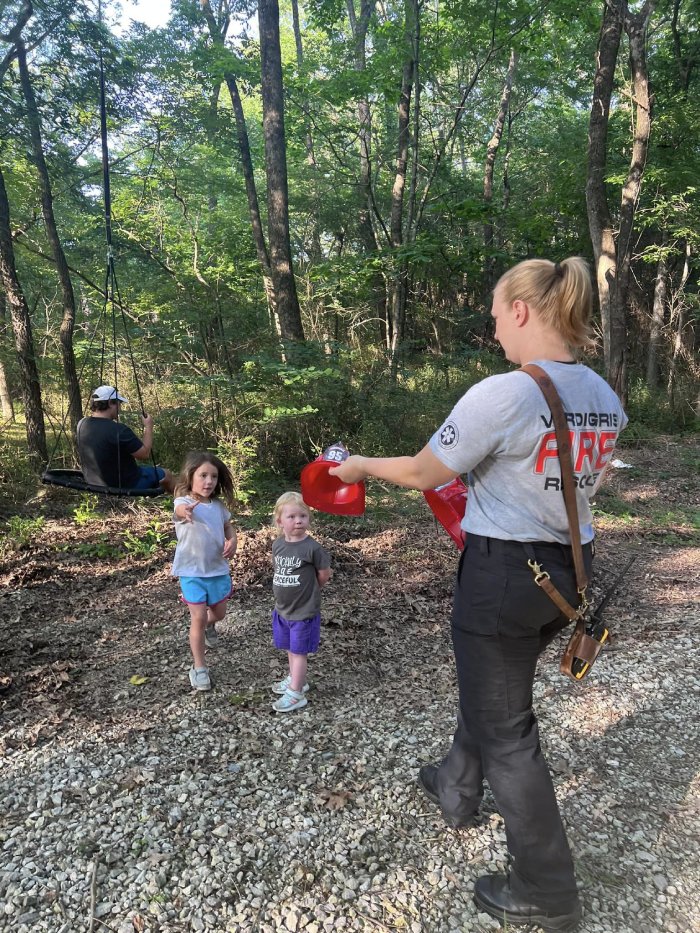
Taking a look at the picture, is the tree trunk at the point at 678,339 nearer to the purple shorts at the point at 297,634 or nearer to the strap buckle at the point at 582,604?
the purple shorts at the point at 297,634

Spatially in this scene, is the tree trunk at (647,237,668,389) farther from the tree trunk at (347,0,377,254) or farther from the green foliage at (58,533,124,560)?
the green foliage at (58,533,124,560)

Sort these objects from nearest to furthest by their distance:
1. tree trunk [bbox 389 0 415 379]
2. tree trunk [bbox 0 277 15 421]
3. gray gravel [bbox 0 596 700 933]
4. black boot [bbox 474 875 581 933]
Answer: black boot [bbox 474 875 581 933] < gray gravel [bbox 0 596 700 933] < tree trunk [bbox 0 277 15 421] < tree trunk [bbox 389 0 415 379]

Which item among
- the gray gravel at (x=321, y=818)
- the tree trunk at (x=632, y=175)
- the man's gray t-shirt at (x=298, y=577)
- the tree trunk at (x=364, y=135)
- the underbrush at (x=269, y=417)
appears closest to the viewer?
the gray gravel at (x=321, y=818)

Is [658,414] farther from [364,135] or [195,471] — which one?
[195,471]

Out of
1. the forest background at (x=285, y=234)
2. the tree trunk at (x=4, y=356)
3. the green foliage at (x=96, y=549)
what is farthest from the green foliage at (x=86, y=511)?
the tree trunk at (x=4, y=356)

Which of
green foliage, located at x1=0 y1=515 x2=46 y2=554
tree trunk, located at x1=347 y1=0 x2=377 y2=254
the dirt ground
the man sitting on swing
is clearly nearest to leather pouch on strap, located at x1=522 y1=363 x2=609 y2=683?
the dirt ground

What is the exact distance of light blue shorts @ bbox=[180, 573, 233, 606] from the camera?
3.59 metres

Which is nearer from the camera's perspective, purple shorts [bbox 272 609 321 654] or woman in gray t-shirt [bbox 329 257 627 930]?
woman in gray t-shirt [bbox 329 257 627 930]

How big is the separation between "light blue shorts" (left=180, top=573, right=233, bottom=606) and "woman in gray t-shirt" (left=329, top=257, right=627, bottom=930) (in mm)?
1961

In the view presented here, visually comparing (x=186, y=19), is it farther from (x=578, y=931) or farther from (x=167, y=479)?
(x=578, y=931)

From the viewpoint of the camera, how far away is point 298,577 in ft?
10.9

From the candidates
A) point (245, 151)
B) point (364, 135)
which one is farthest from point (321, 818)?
point (364, 135)

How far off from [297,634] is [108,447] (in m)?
2.73

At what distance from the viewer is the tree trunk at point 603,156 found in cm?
945
